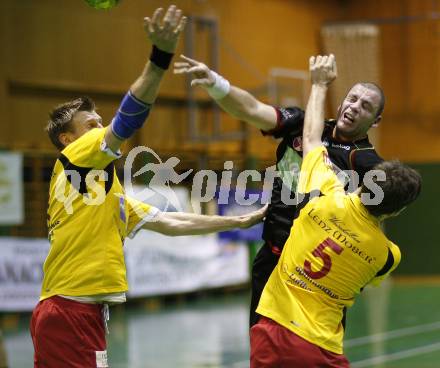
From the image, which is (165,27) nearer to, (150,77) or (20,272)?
(150,77)

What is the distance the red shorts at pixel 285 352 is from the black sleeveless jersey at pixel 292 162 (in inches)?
45.6

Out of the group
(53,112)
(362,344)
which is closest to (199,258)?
(362,344)

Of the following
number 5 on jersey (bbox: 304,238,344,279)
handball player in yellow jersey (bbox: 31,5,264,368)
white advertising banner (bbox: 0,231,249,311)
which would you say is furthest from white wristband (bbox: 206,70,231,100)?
white advertising banner (bbox: 0,231,249,311)

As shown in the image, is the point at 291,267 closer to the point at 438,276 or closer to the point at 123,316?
the point at 123,316

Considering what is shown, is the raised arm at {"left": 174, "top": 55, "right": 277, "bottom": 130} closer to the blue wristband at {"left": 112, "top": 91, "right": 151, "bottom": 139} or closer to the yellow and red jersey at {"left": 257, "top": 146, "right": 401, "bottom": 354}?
the blue wristband at {"left": 112, "top": 91, "right": 151, "bottom": 139}

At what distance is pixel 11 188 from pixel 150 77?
10585 mm

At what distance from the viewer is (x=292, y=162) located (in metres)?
5.73

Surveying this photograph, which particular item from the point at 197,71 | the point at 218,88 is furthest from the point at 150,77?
the point at 218,88

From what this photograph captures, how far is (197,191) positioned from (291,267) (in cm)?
1229

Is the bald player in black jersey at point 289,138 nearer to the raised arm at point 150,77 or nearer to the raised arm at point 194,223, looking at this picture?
the raised arm at point 194,223

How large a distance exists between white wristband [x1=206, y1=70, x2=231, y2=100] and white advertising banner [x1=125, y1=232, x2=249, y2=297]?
10.7 metres

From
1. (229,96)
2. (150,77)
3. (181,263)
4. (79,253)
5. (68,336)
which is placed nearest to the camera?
(150,77)

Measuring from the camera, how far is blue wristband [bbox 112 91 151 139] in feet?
13.9

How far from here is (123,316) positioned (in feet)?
49.9
